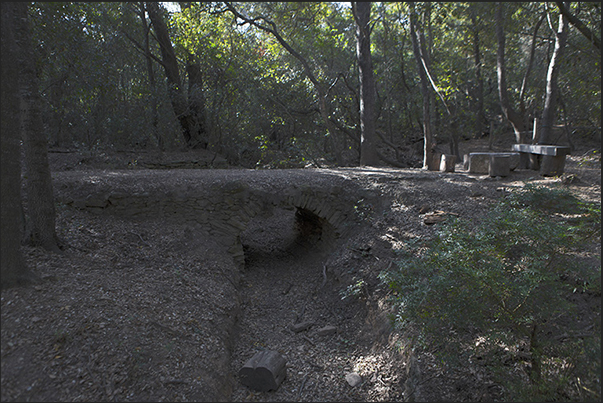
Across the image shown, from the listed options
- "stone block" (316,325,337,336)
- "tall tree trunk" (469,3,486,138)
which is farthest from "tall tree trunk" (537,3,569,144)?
"stone block" (316,325,337,336)

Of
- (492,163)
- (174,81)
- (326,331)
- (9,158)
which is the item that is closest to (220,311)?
(326,331)

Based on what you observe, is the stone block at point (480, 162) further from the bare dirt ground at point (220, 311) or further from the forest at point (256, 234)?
the bare dirt ground at point (220, 311)

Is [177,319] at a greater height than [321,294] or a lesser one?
greater

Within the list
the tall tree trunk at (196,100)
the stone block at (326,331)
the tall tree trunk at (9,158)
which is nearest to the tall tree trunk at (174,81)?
the tall tree trunk at (196,100)

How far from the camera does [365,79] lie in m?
11.7

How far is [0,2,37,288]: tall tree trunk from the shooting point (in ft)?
13.2

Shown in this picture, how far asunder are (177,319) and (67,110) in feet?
26.9

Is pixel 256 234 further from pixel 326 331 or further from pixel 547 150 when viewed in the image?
pixel 547 150

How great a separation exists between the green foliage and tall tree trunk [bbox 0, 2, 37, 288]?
420 centimetres

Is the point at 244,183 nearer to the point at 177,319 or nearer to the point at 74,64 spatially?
the point at 177,319

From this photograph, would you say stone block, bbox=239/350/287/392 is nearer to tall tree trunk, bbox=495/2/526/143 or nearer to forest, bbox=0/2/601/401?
forest, bbox=0/2/601/401

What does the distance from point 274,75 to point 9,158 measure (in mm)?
10631

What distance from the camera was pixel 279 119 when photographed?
45.5 ft

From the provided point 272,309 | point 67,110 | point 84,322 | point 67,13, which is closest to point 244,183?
point 272,309
